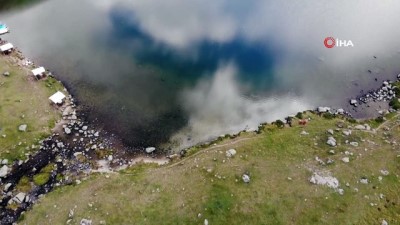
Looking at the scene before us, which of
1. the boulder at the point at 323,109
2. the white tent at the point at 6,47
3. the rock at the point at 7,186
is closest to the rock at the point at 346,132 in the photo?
the boulder at the point at 323,109

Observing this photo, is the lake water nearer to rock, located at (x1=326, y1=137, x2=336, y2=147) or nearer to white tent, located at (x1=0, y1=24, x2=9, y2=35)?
white tent, located at (x1=0, y1=24, x2=9, y2=35)

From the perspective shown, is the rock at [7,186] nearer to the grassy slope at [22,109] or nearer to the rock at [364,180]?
the grassy slope at [22,109]

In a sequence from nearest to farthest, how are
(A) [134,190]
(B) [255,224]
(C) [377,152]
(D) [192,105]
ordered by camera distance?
(B) [255,224]
(A) [134,190]
(C) [377,152]
(D) [192,105]

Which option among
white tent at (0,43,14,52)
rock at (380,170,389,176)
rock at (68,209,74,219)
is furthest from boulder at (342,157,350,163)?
white tent at (0,43,14,52)

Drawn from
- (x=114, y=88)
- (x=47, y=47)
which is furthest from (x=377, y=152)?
(x=47, y=47)

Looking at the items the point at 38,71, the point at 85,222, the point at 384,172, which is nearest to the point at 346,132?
the point at 384,172

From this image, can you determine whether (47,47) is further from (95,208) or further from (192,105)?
(95,208)
